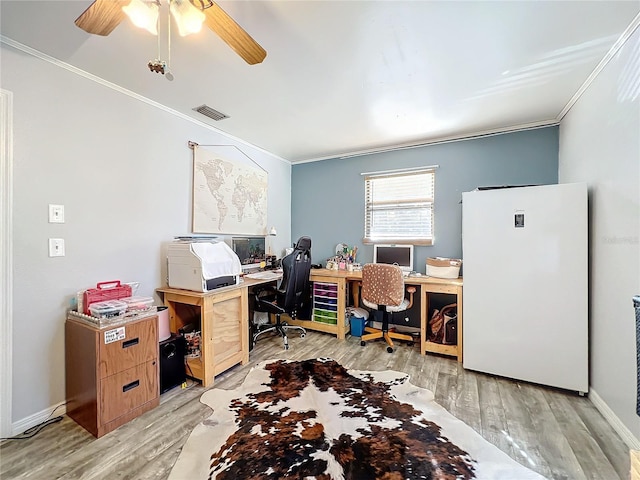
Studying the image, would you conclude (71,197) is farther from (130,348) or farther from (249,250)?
(249,250)

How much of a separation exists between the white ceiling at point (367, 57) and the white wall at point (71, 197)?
8.1 inches

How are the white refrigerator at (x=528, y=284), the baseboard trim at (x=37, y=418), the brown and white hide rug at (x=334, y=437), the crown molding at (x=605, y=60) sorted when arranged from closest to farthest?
the brown and white hide rug at (x=334, y=437) → the crown molding at (x=605, y=60) → the baseboard trim at (x=37, y=418) → the white refrigerator at (x=528, y=284)

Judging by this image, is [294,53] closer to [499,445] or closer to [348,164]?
[348,164]

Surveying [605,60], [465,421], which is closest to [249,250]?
[465,421]

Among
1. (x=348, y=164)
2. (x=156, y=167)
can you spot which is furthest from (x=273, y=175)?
(x=156, y=167)

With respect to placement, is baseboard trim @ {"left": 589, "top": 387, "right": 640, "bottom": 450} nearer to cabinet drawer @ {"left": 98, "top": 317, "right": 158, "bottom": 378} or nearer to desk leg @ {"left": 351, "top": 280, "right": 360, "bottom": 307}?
desk leg @ {"left": 351, "top": 280, "right": 360, "bottom": 307}

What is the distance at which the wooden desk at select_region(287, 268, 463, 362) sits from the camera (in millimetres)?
2717

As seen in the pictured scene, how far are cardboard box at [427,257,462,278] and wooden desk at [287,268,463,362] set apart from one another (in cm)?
8

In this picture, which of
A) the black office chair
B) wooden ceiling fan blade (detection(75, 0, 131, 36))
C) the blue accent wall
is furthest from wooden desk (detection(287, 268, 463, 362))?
wooden ceiling fan blade (detection(75, 0, 131, 36))

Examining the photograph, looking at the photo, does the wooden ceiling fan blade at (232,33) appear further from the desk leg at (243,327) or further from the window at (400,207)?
the window at (400,207)

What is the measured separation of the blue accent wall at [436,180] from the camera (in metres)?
2.96

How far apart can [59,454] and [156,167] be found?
2115mm

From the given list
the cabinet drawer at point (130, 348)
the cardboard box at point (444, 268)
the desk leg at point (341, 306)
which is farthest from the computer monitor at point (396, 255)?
the cabinet drawer at point (130, 348)

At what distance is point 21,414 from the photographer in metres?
1.72
